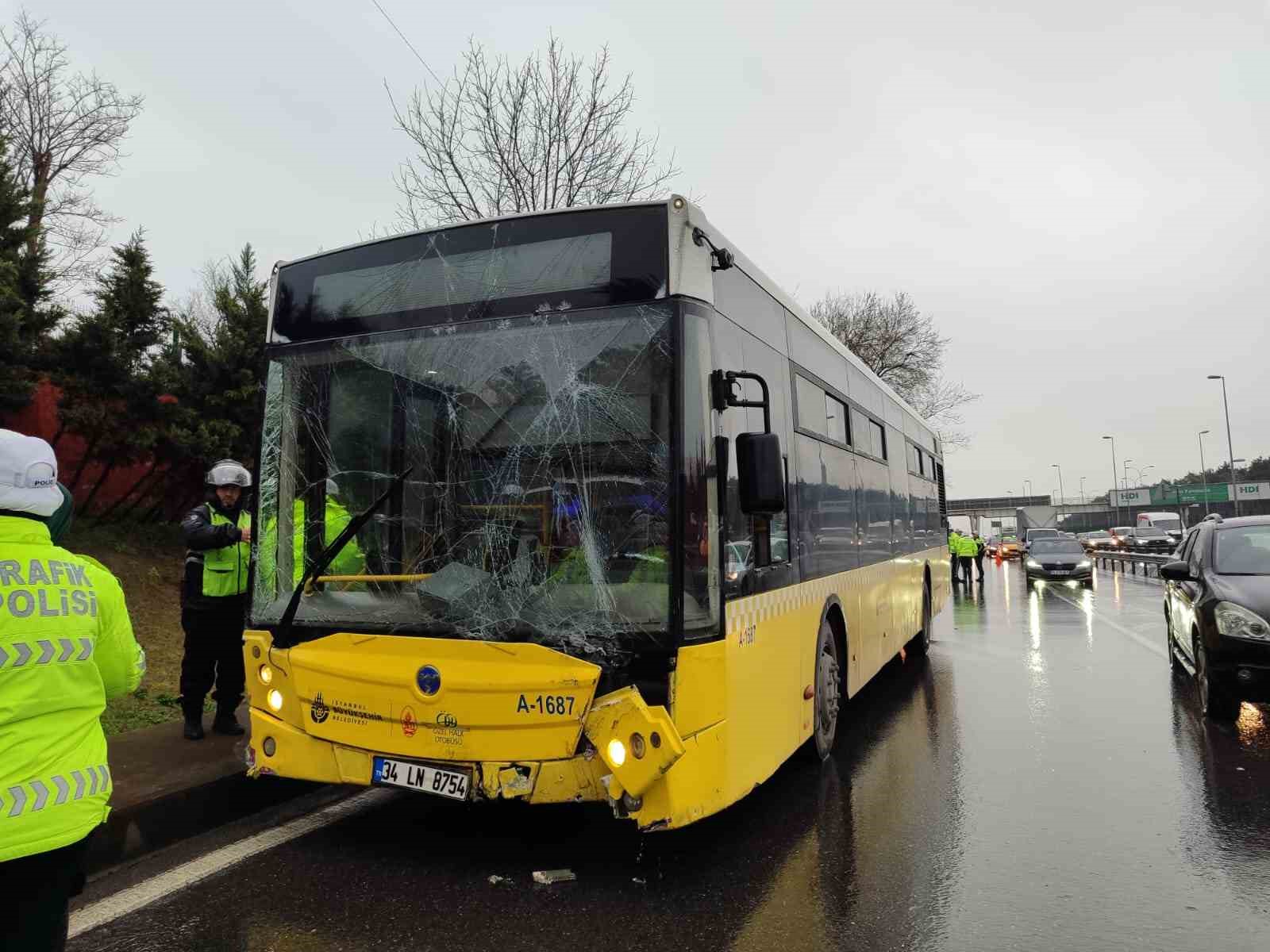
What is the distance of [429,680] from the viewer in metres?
3.88

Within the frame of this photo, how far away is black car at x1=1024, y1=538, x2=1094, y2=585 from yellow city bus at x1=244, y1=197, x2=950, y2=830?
23.7 metres

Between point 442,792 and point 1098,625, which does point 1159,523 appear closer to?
point 1098,625

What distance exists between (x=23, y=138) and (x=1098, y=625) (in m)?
30.5

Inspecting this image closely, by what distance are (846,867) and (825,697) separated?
190 cm

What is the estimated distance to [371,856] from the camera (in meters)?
4.33

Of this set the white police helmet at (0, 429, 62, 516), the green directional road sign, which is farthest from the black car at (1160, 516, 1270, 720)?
the green directional road sign

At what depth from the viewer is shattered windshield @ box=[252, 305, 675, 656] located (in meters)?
3.88

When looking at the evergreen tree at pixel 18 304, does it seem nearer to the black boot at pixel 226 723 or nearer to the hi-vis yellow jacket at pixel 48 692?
the black boot at pixel 226 723

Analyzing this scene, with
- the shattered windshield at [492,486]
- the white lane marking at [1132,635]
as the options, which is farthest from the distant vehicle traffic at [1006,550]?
the shattered windshield at [492,486]

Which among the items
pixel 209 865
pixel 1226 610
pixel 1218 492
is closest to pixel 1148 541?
pixel 1226 610

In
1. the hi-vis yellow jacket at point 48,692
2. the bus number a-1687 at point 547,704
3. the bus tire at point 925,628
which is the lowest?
the bus tire at point 925,628

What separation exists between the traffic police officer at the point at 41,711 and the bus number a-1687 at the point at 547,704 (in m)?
1.72

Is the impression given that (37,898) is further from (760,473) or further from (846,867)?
(846,867)

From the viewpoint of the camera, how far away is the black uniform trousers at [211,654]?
604 centimetres
